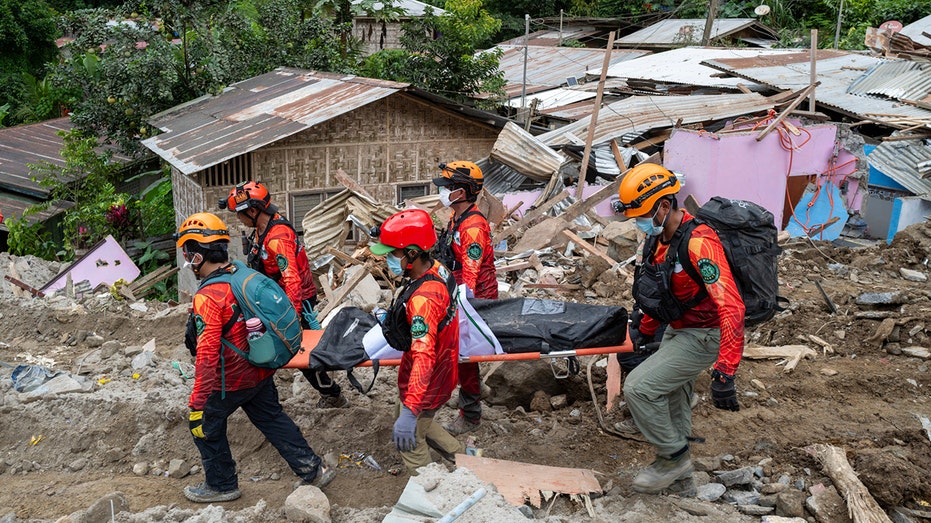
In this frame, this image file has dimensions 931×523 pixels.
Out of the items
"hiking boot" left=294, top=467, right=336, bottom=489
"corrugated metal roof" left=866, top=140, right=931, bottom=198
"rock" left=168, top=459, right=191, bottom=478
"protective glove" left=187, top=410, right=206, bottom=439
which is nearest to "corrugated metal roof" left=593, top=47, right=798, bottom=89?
"corrugated metal roof" left=866, top=140, right=931, bottom=198

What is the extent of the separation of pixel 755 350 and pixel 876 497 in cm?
294

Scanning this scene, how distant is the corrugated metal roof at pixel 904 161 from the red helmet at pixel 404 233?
465 inches

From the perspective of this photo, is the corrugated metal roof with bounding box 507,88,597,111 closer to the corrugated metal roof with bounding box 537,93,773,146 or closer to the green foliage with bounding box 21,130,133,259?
the corrugated metal roof with bounding box 537,93,773,146

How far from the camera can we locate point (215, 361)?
5.04 metres

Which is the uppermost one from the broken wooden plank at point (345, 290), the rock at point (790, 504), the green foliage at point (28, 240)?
the rock at point (790, 504)

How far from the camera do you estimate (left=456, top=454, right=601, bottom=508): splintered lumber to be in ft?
16.6

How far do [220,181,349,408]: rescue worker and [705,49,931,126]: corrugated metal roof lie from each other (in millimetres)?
13077

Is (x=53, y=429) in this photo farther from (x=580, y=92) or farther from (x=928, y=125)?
(x=580, y=92)

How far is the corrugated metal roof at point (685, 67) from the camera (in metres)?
18.8

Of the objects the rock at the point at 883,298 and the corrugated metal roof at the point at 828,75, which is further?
the corrugated metal roof at the point at 828,75

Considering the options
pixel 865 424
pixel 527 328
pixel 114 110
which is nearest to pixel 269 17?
pixel 114 110

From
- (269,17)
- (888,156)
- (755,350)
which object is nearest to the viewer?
(755,350)

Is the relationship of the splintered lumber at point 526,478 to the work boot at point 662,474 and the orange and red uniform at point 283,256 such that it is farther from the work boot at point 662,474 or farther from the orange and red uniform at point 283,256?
the orange and red uniform at point 283,256

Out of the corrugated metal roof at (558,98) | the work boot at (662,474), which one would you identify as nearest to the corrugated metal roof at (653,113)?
the corrugated metal roof at (558,98)
